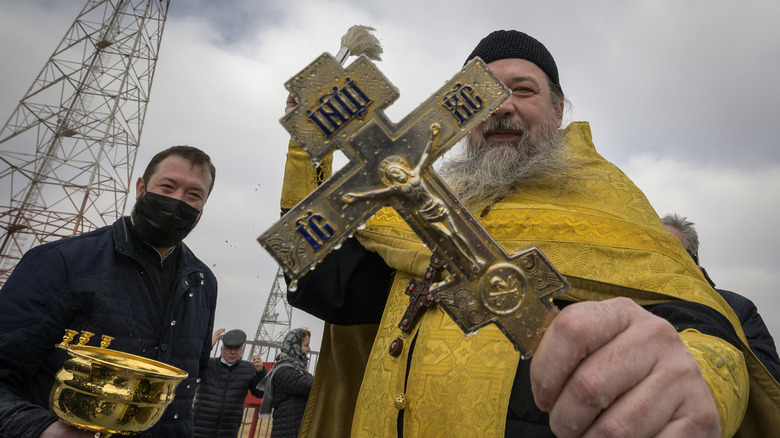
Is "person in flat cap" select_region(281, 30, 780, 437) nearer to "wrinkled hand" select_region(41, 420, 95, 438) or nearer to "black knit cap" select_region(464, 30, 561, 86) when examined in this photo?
"black knit cap" select_region(464, 30, 561, 86)

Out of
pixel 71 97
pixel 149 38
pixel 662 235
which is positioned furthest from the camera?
pixel 149 38

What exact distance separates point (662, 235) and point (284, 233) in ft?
4.83

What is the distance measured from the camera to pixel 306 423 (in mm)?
2195

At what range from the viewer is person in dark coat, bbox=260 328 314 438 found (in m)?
5.80

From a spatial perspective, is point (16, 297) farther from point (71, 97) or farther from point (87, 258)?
point (71, 97)

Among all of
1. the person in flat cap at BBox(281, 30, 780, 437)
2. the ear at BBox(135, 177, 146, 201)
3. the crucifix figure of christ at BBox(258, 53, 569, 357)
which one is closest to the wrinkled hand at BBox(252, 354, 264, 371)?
the ear at BBox(135, 177, 146, 201)

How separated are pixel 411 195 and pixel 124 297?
2175 mm

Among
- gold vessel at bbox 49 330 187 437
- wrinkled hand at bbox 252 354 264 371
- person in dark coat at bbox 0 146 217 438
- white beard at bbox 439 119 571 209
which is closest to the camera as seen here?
gold vessel at bbox 49 330 187 437

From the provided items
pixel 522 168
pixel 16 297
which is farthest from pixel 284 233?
pixel 16 297

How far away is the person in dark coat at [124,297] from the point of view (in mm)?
2285

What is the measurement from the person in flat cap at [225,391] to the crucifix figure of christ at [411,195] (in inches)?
206

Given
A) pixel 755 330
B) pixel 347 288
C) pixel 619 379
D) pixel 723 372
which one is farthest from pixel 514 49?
pixel 755 330

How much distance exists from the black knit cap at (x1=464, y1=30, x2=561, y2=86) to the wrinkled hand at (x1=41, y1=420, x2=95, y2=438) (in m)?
2.30

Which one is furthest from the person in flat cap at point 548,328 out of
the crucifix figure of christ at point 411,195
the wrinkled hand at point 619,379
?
the crucifix figure of christ at point 411,195
